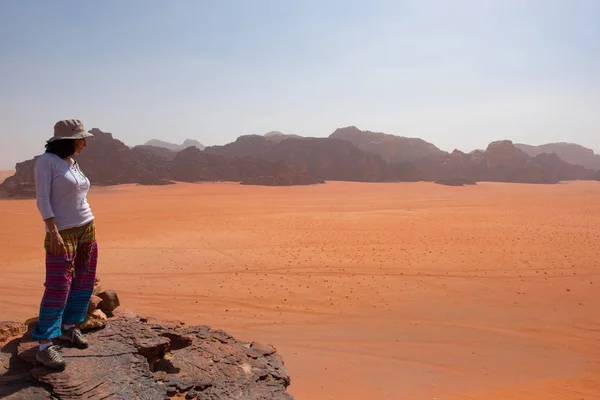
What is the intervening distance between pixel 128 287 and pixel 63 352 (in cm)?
653

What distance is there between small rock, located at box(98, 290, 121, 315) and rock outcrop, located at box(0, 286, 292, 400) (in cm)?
1

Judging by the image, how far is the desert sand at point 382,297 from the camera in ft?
18.1

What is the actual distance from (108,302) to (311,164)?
208 feet

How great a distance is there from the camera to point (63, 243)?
304cm

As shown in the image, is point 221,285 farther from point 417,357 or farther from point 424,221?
point 424,221

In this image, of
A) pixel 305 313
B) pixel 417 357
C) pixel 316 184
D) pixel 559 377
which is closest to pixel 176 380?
pixel 417 357

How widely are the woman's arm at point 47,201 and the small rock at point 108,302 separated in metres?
1.57

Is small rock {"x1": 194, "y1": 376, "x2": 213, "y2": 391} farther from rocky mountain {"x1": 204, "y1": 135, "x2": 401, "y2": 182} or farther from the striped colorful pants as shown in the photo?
rocky mountain {"x1": 204, "y1": 135, "x2": 401, "y2": 182}

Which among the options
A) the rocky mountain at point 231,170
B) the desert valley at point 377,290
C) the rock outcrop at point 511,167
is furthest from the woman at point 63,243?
the rock outcrop at point 511,167

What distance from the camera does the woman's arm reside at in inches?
118

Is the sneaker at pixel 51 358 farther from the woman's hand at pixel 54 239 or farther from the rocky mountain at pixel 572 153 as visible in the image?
the rocky mountain at pixel 572 153

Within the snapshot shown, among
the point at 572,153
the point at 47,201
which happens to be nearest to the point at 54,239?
the point at 47,201

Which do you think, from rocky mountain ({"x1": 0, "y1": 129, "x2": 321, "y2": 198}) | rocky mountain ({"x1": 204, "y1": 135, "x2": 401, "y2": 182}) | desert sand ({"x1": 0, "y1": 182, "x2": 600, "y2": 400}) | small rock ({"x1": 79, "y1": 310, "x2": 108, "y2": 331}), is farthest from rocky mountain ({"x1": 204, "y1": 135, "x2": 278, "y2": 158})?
small rock ({"x1": 79, "y1": 310, "x2": 108, "y2": 331})

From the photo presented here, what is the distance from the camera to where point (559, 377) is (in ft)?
18.0
